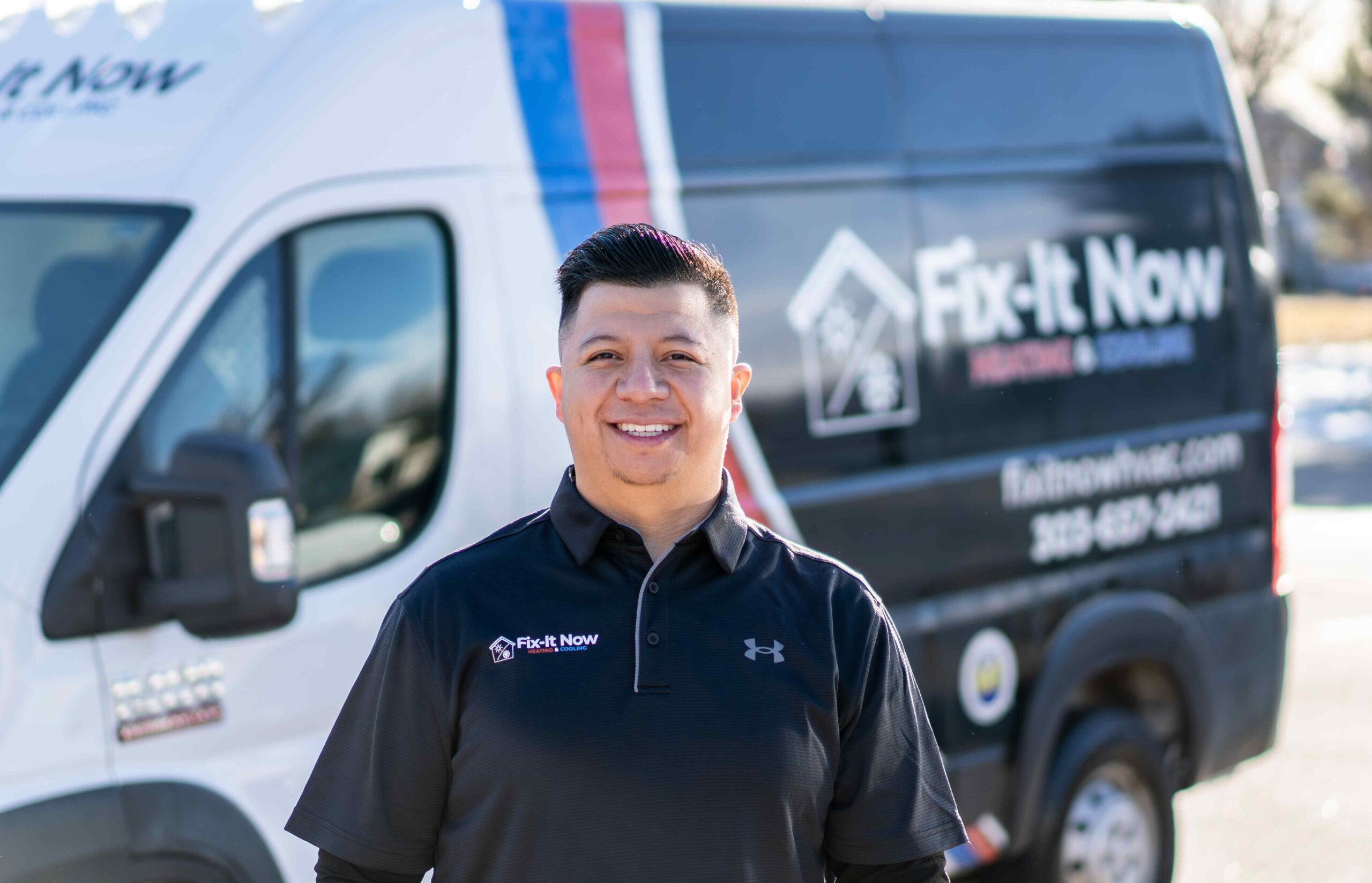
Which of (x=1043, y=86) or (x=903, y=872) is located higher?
(x=1043, y=86)

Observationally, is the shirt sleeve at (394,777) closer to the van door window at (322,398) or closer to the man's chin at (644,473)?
the man's chin at (644,473)

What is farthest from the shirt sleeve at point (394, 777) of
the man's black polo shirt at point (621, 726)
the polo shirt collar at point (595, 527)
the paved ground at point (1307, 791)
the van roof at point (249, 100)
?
the paved ground at point (1307, 791)

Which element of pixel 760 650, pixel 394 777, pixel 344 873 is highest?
pixel 760 650

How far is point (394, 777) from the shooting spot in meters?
2.06

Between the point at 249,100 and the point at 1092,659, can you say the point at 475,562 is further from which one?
the point at 1092,659

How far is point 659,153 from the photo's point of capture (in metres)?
3.87

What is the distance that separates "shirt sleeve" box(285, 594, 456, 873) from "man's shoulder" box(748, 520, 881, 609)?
470 mm

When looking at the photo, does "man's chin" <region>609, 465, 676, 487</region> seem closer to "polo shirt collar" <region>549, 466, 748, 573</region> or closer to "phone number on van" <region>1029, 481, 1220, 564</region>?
"polo shirt collar" <region>549, 466, 748, 573</region>

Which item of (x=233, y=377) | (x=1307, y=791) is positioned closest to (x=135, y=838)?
(x=233, y=377)

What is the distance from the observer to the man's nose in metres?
2.11

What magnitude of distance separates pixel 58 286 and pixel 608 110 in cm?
128

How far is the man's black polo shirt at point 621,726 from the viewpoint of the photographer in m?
2.00

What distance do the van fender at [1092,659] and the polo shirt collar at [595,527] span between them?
8.60 ft

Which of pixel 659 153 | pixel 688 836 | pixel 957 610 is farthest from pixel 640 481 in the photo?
pixel 957 610
